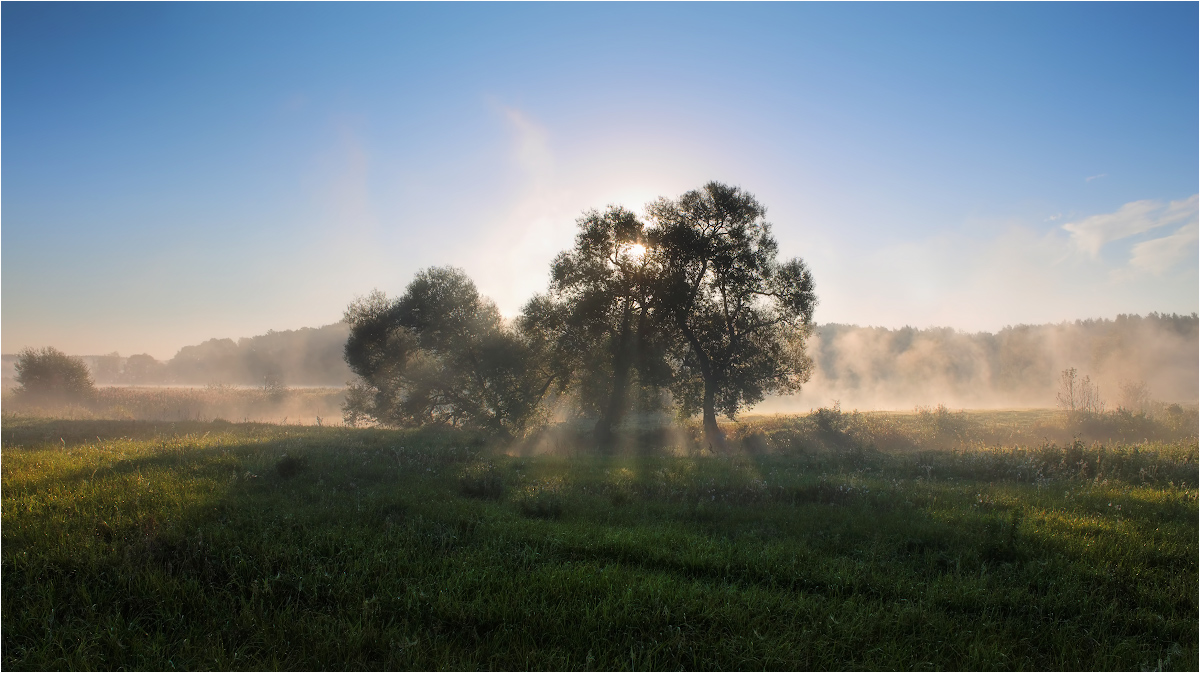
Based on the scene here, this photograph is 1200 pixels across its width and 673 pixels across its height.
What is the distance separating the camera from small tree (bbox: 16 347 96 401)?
156ft

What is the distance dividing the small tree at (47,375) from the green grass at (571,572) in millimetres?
53499

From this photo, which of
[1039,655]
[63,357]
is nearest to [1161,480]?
[1039,655]

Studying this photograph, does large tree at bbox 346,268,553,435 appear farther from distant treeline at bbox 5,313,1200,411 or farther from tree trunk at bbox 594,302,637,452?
distant treeline at bbox 5,313,1200,411

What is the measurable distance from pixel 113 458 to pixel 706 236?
2435 centimetres

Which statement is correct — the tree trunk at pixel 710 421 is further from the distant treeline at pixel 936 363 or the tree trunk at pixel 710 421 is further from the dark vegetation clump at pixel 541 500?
the distant treeline at pixel 936 363

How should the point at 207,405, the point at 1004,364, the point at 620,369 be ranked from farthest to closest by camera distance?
1. the point at 1004,364
2. the point at 207,405
3. the point at 620,369

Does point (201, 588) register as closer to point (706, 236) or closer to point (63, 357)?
point (706, 236)

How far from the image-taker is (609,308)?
28.2 m

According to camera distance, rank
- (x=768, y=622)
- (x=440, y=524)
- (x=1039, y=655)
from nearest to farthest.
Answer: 1. (x=1039, y=655)
2. (x=768, y=622)
3. (x=440, y=524)

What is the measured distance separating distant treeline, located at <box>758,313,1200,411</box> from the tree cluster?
41353 mm

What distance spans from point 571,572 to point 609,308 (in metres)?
22.6

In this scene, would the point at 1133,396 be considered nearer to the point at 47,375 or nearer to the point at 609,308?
the point at 609,308

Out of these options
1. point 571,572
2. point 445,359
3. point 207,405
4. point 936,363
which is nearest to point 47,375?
point 207,405

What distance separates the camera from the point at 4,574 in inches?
222
